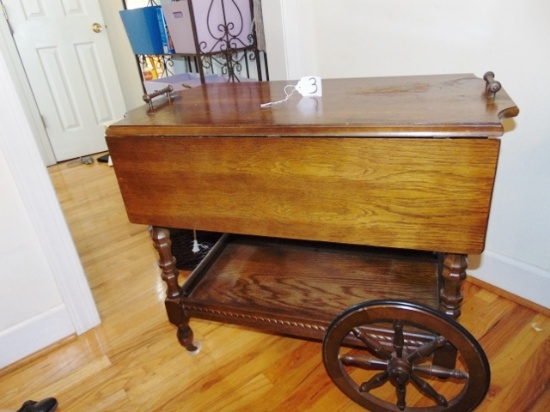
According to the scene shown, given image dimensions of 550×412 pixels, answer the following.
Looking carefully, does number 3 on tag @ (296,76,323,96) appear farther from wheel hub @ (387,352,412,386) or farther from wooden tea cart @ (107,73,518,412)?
wheel hub @ (387,352,412,386)

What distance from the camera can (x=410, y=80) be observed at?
116 centimetres

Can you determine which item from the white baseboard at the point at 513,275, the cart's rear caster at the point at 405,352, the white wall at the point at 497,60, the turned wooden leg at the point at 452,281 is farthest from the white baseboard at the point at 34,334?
the white baseboard at the point at 513,275

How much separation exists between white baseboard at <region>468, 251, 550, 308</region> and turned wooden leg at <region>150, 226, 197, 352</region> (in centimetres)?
115

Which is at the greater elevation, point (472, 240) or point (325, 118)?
point (325, 118)

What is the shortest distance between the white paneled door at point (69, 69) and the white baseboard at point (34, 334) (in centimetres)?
222

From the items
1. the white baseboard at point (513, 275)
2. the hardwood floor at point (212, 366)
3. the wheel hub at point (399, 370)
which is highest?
the wheel hub at point (399, 370)

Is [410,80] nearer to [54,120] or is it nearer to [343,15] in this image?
[343,15]

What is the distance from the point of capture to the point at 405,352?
3.28ft

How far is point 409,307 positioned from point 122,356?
105 cm

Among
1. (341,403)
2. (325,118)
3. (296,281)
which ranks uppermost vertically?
(325,118)

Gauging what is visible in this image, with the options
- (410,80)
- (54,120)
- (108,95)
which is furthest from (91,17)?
(410,80)

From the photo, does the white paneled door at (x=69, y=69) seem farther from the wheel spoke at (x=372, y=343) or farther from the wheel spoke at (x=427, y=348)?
the wheel spoke at (x=427, y=348)

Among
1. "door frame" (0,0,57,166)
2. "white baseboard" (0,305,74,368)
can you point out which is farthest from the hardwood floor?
"door frame" (0,0,57,166)

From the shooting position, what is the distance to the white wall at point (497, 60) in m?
1.21
